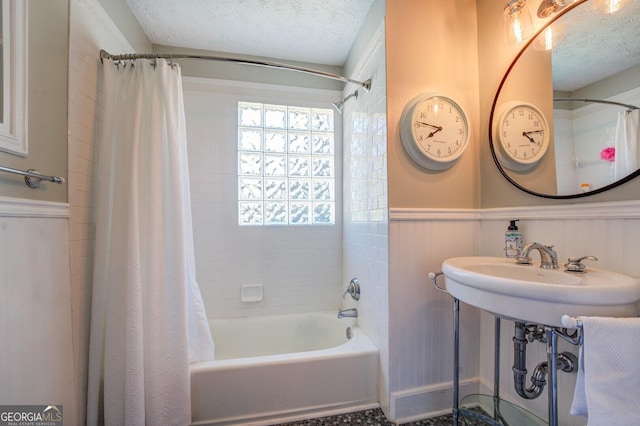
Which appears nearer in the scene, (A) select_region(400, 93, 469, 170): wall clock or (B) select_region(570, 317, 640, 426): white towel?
(B) select_region(570, 317, 640, 426): white towel

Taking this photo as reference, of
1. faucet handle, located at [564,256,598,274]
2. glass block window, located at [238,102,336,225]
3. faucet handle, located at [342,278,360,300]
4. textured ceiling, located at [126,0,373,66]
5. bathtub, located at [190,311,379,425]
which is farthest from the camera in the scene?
glass block window, located at [238,102,336,225]

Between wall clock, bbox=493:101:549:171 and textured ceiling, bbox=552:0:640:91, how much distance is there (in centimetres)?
15

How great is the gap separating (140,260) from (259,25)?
164cm

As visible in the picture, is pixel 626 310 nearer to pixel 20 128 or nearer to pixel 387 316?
pixel 387 316

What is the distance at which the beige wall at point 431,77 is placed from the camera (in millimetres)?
1382

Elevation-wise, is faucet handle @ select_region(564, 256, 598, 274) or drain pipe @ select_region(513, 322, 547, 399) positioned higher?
faucet handle @ select_region(564, 256, 598, 274)

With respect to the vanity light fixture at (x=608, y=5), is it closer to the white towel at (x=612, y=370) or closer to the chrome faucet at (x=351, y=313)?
the white towel at (x=612, y=370)

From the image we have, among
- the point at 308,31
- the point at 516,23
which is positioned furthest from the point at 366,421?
the point at 308,31

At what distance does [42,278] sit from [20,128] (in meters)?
0.54

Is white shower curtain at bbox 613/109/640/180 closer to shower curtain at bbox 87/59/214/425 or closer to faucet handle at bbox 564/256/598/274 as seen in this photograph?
faucet handle at bbox 564/256/598/274

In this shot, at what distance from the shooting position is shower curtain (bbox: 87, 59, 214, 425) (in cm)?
118

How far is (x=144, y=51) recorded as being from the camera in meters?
1.80

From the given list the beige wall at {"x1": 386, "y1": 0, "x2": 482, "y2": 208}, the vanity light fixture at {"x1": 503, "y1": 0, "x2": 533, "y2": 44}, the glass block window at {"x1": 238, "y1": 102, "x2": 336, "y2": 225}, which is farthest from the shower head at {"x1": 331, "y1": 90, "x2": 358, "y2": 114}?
the vanity light fixture at {"x1": 503, "y1": 0, "x2": 533, "y2": 44}

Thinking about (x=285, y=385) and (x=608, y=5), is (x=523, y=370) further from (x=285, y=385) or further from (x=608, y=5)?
(x=608, y=5)
